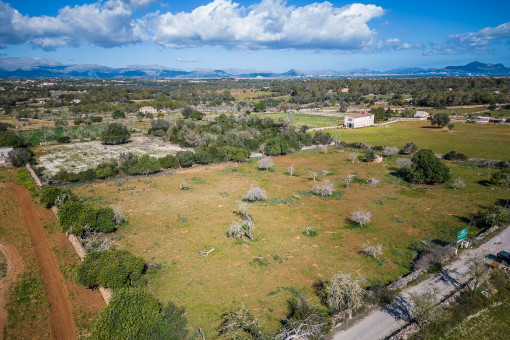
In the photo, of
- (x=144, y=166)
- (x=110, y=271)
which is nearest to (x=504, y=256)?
(x=110, y=271)

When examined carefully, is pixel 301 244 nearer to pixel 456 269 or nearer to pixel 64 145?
pixel 456 269

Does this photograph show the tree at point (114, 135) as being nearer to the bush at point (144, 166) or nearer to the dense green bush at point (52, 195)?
the bush at point (144, 166)

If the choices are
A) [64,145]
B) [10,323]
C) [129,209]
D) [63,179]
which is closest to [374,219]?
[129,209]

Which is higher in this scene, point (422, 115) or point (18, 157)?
point (422, 115)

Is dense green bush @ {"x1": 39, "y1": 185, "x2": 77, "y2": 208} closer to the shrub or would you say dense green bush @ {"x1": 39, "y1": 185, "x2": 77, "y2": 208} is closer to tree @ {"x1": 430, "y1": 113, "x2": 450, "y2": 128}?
the shrub

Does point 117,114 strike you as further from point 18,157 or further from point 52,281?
point 52,281

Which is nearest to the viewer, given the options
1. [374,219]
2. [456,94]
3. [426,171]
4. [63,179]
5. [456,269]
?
[456,269]

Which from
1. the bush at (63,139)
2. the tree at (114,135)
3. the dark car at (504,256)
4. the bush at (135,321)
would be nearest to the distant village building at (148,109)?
the bush at (63,139)
